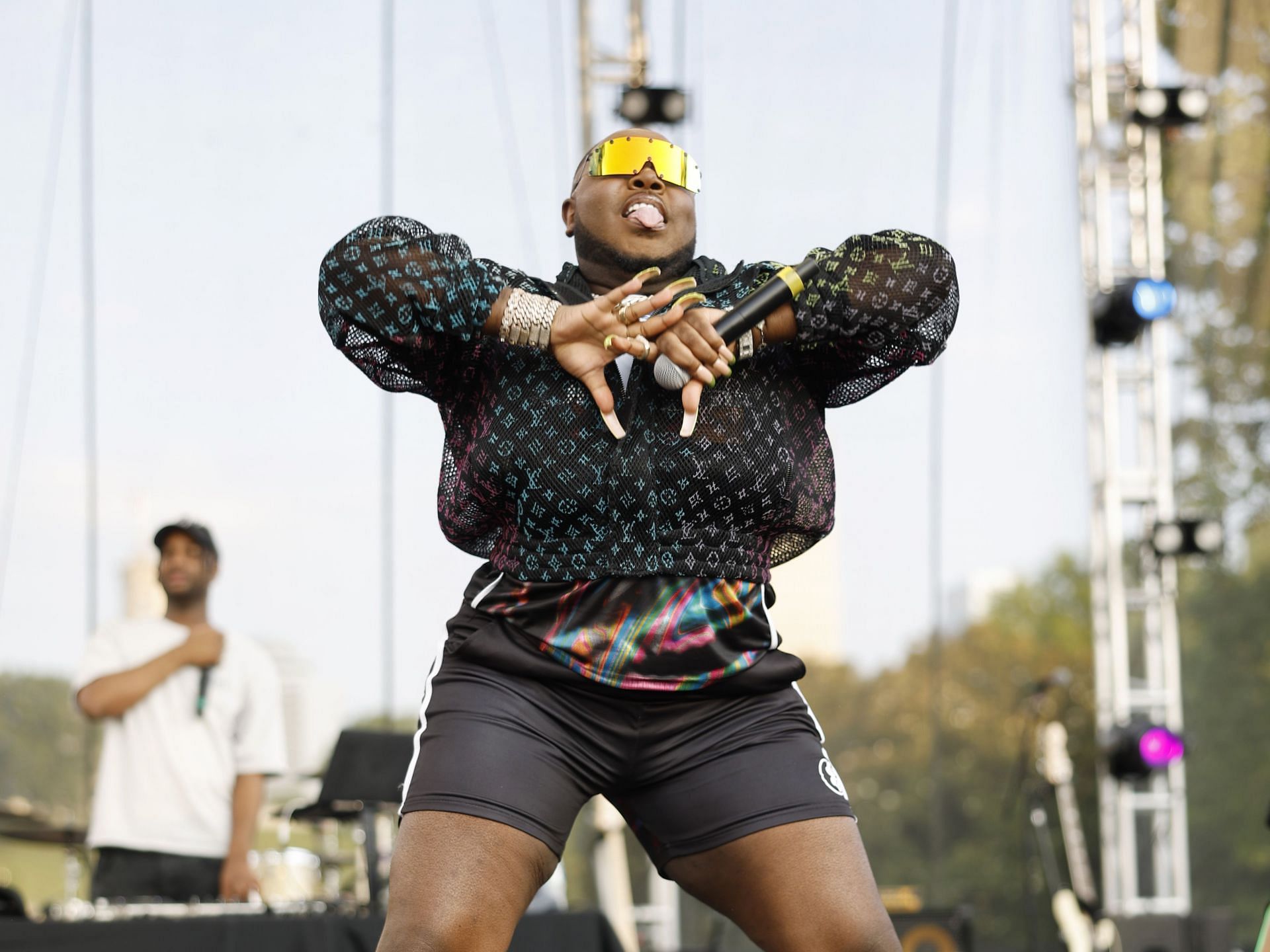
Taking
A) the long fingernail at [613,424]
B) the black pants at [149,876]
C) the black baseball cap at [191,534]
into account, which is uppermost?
the black baseball cap at [191,534]

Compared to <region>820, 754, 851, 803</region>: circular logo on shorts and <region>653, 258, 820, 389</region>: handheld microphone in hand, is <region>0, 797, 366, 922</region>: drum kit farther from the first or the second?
<region>653, 258, 820, 389</region>: handheld microphone in hand

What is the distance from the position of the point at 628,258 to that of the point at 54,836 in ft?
15.8

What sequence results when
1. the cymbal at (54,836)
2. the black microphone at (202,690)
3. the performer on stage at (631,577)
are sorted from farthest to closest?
the cymbal at (54,836), the black microphone at (202,690), the performer on stage at (631,577)

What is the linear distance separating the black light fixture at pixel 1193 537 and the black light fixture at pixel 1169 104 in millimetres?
1854

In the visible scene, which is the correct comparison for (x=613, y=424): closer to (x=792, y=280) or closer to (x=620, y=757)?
(x=792, y=280)

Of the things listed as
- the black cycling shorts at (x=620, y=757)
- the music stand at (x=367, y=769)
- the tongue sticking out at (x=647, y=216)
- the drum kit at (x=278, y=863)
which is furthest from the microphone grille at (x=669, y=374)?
the drum kit at (x=278, y=863)

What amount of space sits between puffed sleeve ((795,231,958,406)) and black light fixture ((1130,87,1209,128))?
550 cm

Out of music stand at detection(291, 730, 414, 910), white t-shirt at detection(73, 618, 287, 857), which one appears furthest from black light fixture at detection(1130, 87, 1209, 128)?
white t-shirt at detection(73, 618, 287, 857)

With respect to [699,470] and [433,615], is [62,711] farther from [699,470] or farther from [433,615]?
[699,470]

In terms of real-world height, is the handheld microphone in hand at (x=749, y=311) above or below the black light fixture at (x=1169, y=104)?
below

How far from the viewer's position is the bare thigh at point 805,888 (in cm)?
182

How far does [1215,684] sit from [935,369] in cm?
222

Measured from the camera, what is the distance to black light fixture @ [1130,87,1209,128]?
7008mm

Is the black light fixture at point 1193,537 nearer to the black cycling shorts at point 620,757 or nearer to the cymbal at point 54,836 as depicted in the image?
the cymbal at point 54,836
